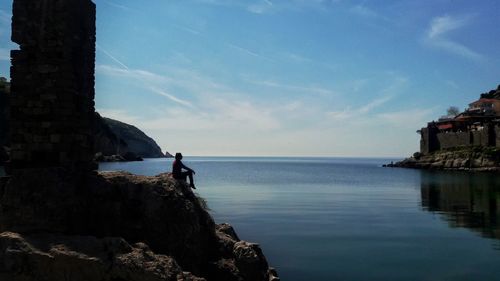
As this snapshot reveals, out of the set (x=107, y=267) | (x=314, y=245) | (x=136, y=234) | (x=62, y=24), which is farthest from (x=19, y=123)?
(x=314, y=245)

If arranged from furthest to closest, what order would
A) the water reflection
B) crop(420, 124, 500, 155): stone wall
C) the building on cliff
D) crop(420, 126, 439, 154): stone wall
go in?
crop(420, 126, 439, 154): stone wall, the building on cliff, crop(420, 124, 500, 155): stone wall, the water reflection

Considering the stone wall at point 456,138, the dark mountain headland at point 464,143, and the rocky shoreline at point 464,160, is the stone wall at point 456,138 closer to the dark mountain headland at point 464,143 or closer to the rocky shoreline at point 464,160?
the dark mountain headland at point 464,143

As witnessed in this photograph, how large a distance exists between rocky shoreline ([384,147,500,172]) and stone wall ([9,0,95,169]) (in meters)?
94.9

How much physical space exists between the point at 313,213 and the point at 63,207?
27.1 meters

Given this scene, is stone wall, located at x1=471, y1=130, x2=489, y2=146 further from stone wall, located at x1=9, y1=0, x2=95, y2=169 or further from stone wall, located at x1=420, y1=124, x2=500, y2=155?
stone wall, located at x1=9, y1=0, x2=95, y2=169

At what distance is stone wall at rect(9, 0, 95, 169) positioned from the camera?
12711mm

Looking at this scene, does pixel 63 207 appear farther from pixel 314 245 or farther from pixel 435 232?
pixel 435 232

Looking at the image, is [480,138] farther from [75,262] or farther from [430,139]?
[75,262]

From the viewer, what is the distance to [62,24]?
12844mm

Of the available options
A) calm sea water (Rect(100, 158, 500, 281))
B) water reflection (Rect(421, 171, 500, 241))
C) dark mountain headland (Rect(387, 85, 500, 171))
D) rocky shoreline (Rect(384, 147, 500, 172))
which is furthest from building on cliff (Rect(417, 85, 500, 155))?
calm sea water (Rect(100, 158, 500, 281))

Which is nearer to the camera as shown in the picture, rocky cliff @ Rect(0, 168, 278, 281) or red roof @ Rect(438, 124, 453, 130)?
rocky cliff @ Rect(0, 168, 278, 281)

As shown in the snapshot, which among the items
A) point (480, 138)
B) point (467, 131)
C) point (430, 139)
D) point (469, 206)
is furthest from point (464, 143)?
point (469, 206)

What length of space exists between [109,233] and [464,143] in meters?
113

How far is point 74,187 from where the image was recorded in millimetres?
11922
